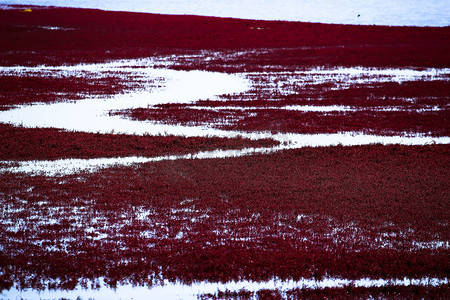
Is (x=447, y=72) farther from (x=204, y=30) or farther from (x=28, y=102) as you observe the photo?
(x=204, y=30)

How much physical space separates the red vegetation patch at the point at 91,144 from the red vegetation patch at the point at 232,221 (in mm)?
1603

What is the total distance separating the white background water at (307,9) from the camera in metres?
73.9

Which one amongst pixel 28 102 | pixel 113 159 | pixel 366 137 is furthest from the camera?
pixel 28 102

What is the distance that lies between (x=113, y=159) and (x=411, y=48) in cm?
3483

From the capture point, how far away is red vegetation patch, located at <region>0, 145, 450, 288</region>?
8672 millimetres

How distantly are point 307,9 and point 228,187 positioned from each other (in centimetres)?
8153

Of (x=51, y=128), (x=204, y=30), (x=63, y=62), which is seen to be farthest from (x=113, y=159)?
(x=204, y=30)

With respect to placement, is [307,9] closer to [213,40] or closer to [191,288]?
[213,40]

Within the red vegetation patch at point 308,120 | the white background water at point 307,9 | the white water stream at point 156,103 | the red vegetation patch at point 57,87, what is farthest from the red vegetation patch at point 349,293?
the white background water at point 307,9

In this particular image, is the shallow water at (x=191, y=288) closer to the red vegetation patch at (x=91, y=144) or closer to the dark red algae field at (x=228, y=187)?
the dark red algae field at (x=228, y=187)

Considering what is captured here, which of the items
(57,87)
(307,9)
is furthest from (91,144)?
(307,9)

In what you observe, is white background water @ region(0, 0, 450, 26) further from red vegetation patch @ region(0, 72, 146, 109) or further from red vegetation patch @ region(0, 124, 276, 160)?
red vegetation patch @ region(0, 124, 276, 160)

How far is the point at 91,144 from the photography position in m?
16.3

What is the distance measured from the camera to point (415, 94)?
2612 cm
